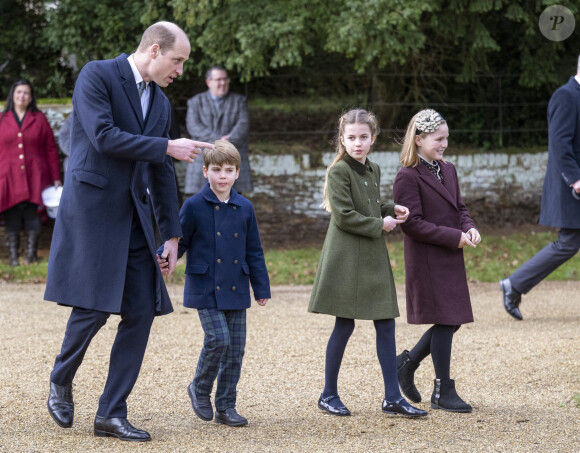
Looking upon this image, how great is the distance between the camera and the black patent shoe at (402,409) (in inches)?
191

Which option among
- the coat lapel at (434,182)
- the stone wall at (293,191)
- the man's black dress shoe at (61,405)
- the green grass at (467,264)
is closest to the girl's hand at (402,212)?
the coat lapel at (434,182)

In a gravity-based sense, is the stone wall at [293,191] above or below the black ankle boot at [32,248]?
above

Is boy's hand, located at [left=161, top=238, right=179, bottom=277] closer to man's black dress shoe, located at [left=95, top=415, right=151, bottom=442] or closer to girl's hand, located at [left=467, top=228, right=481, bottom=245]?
man's black dress shoe, located at [left=95, top=415, right=151, bottom=442]

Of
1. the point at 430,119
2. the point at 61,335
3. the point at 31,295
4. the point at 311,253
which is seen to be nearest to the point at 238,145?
the point at 311,253

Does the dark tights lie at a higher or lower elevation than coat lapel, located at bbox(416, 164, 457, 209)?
lower

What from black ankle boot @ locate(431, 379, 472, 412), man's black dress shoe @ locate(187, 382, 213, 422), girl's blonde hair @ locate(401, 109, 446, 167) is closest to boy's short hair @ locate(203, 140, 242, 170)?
girl's blonde hair @ locate(401, 109, 446, 167)

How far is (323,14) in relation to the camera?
11664 mm

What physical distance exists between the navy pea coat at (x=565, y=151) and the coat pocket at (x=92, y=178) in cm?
427

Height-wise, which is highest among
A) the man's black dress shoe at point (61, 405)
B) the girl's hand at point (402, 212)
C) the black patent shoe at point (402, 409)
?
the girl's hand at point (402, 212)

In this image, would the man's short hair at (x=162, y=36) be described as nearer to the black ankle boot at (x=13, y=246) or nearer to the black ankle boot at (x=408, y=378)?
the black ankle boot at (x=408, y=378)

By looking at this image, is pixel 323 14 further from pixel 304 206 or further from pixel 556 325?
pixel 556 325

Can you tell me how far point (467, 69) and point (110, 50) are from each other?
494 cm

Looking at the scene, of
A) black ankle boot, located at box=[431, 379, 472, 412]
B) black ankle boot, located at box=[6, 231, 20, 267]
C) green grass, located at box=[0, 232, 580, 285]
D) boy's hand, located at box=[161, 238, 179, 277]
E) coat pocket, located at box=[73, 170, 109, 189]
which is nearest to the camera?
coat pocket, located at box=[73, 170, 109, 189]

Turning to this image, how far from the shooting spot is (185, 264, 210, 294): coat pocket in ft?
15.8
